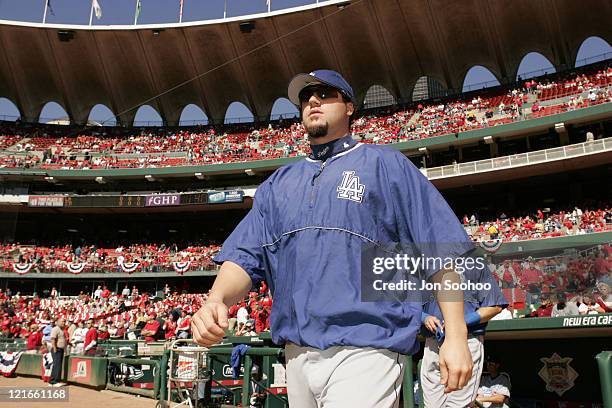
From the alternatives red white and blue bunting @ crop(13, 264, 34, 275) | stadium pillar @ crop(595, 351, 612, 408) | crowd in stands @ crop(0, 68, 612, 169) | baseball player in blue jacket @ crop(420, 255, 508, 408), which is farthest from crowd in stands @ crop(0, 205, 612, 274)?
stadium pillar @ crop(595, 351, 612, 408)

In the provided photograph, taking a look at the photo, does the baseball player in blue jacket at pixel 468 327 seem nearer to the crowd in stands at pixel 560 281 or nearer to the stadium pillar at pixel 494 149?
the crowd in stands at pixel 560 281

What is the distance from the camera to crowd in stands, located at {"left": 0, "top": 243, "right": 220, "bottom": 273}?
1371 inches

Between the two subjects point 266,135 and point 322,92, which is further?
point 266,135

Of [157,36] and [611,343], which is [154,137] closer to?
[157,36]

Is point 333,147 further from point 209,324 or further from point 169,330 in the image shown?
point 169,330

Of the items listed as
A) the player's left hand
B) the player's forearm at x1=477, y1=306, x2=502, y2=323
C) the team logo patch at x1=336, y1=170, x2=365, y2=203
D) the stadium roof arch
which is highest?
the stadium roof arch

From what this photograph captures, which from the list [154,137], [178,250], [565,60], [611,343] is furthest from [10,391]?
[565,60]

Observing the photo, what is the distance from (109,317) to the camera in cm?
2489

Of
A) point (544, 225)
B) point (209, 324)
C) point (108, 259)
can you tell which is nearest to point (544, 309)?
point (209, 324)

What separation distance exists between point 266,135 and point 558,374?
3436 centimetres

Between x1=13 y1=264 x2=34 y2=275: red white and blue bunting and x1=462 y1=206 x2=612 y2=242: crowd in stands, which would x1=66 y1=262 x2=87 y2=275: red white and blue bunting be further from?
x1=462 y1=206 x2=612 y2=242: crowd in stands

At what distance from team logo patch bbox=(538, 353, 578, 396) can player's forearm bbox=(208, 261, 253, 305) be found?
22.9ft

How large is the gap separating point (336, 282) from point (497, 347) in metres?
7.29

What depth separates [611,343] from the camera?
768 cm
